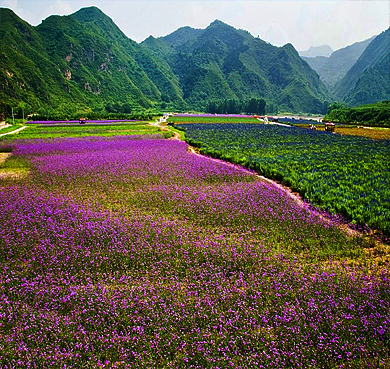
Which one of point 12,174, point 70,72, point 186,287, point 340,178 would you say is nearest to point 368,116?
point 340,178

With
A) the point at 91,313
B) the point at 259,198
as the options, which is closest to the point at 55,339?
the point at 91,313

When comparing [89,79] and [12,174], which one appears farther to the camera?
[89,79]

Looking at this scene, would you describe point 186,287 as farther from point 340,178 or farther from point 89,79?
point 89,79

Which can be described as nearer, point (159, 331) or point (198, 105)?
point (159, 331)

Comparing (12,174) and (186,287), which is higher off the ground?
(12,174)

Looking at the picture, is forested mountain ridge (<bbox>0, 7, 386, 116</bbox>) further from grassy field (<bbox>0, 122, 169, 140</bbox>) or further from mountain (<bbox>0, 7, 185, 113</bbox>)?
grassy field (<bbox>0, 122, 169, 140</bbox>)

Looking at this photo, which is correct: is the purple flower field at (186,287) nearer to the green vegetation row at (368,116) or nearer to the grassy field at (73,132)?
the grassy field at (73,132)

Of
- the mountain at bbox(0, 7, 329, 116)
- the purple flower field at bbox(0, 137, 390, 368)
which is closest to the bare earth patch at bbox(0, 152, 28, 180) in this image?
the purple flower field at bbox(0, 137, 390, 368)

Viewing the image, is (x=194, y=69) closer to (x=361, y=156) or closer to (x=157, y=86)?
(x=157, y=86)

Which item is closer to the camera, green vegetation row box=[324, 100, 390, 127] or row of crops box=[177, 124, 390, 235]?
row of crops box=[177, 124, 390, 235]
